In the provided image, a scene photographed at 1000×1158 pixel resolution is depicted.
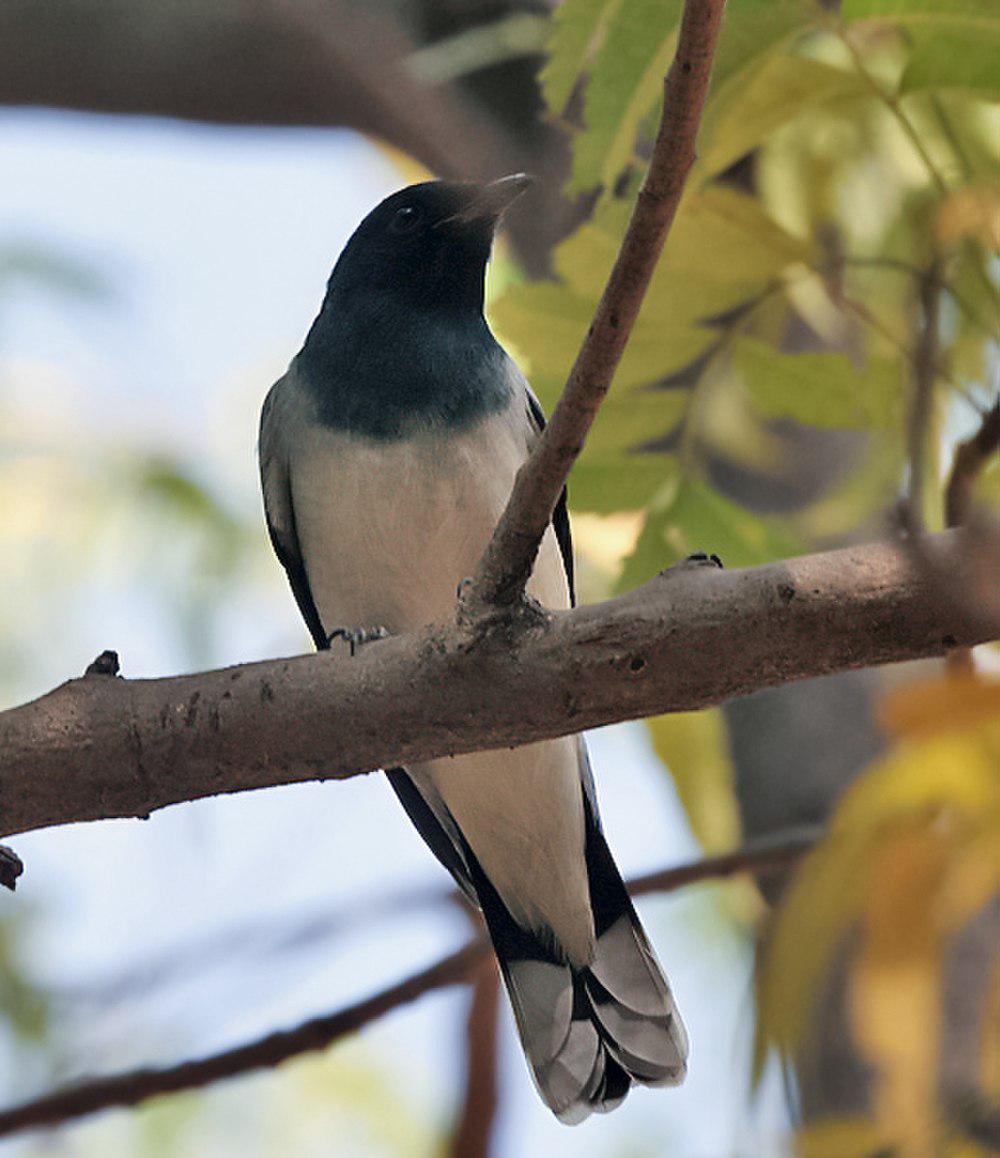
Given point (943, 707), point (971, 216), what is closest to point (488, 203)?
point (971, 216)

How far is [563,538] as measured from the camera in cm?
340

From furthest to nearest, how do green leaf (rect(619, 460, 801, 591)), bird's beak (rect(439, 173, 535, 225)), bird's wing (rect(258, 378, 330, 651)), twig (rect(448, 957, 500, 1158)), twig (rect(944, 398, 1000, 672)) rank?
bird's beak (rect(439, 173, 535, 225)) → bird's wing (rect(258, 378, 330, 651)) → green leaf (rect(619, 460, 801, 591)) → twig (rect(448, 957, 500, 1158)) → twig (rect(944, 398, 1000, 672))

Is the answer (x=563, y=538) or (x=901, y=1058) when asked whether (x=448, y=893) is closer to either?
(x=563, y=538)

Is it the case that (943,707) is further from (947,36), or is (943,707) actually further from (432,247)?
(432,247)

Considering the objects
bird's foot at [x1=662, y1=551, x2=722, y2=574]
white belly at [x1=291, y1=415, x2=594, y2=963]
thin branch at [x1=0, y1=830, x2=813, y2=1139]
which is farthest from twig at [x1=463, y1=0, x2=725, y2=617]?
white belly at [x1=291, y1=415, x2=594, y2=963]

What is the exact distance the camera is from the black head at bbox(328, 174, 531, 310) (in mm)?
3775

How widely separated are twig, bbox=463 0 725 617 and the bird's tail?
1459 mm

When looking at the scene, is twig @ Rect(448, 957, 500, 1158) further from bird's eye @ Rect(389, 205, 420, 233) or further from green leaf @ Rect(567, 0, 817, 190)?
bird's eye @ Rect(389, 205, 420, 233)

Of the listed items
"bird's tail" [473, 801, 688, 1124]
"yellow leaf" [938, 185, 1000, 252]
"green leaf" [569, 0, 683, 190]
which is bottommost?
"bird's tail" [473, 801, 688, 1124]

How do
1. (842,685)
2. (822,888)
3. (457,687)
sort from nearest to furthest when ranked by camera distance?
(822,888) < (457,687) < (842,685)

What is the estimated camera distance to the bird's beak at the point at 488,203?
3.67 meters

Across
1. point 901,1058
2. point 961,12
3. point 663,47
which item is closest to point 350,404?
point 663,47

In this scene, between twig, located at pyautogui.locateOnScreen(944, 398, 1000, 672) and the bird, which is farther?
the bird

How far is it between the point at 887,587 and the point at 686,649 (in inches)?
10.5
